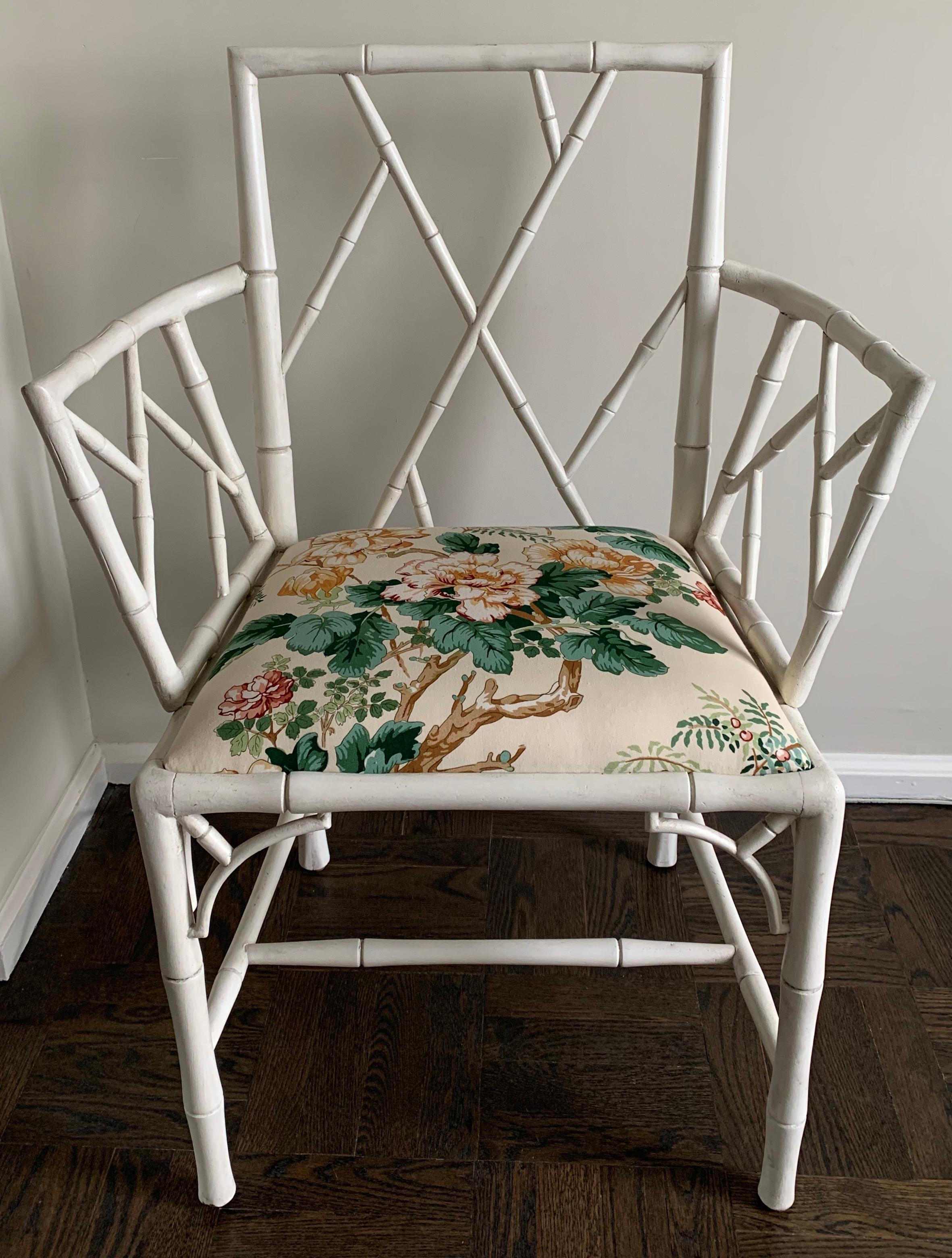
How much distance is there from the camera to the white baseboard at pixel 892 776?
1549 mm

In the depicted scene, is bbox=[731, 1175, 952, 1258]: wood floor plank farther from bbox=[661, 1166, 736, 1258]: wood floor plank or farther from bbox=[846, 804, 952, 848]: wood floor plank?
bbox=[846, 804, 952, 848]: wood floor plank

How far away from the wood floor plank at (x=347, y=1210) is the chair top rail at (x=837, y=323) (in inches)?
32.0

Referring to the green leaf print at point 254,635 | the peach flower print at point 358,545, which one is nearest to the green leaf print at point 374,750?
the green leaf print at point 254,635

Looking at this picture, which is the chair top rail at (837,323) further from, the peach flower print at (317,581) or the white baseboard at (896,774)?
the white baseboard at (896,774)

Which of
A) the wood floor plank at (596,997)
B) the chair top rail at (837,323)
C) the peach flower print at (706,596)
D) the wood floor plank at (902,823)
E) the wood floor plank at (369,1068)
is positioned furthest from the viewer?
the wood floor plank at (902,823)

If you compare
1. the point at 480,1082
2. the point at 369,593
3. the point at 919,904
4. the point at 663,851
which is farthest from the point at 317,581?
the point at 919,904

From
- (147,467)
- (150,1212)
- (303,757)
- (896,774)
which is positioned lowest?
(150,1212)

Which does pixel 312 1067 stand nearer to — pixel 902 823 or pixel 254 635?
pixel 254 635

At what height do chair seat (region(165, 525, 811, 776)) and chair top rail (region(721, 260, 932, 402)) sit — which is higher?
chair top rail (region(721, 260, 932, 402))

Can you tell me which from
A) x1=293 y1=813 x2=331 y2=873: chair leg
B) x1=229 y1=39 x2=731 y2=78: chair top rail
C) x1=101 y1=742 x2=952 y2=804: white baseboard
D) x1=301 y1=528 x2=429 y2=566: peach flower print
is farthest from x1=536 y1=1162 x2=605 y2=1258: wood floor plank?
x1=229 y1=39 x2=731 y2=78: chair top rail

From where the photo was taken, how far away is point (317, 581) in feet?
3.29

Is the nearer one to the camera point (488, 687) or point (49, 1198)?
point (488, 687)

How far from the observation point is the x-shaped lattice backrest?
104cm

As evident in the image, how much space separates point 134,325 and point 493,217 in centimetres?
53
